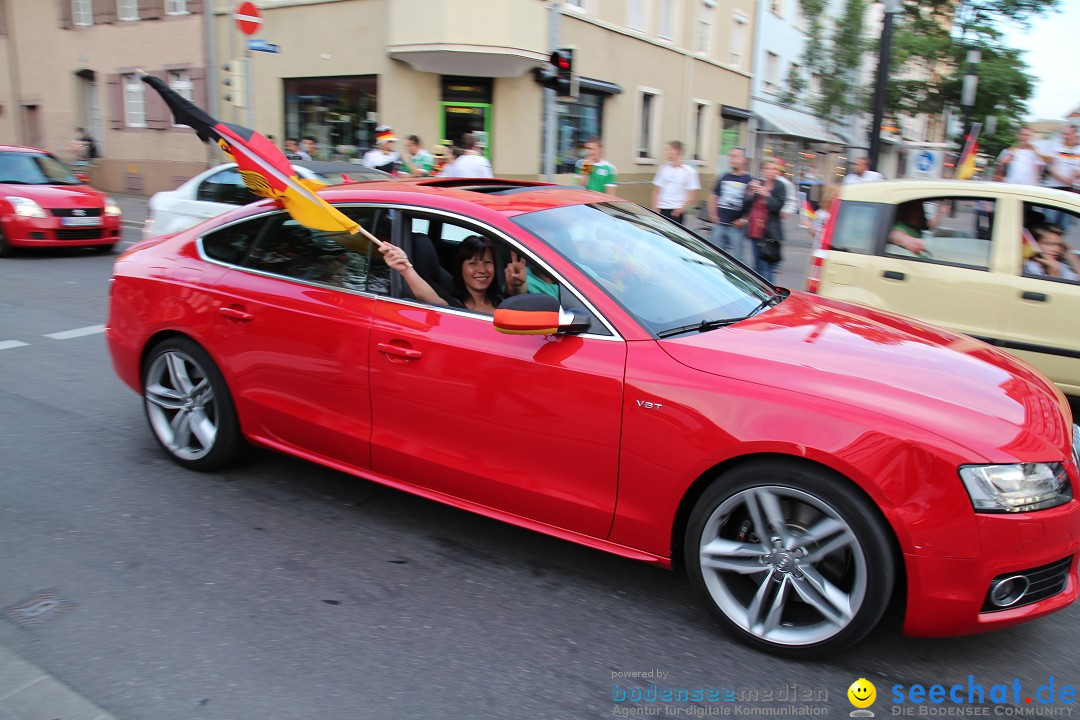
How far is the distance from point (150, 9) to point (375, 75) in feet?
27.3

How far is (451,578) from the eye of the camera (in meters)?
3.61

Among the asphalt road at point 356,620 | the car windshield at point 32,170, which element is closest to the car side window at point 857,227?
the asphalt road at point 356,620

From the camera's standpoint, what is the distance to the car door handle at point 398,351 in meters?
3.69

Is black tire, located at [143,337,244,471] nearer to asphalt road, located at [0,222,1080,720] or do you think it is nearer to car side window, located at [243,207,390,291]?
asphalt road, located at [0,222,1080,720]

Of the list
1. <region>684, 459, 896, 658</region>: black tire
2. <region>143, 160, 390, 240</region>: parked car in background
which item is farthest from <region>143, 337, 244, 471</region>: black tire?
<region>143, 160, 390, 240</region>: parked car in background

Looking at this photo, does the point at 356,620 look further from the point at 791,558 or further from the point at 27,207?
the point at 27,207

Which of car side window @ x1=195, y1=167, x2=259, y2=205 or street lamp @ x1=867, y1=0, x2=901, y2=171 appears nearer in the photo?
car side window @ x1=195, y1=167, x2=259, y2=205

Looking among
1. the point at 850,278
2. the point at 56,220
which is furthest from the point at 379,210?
the point at 56,220

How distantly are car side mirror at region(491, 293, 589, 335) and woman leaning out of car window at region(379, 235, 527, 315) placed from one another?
18.5 inches

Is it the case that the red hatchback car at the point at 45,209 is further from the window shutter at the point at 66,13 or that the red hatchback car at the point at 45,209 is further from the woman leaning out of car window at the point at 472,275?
the window shutter at the point at 66,13

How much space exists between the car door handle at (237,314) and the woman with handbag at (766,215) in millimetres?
6700

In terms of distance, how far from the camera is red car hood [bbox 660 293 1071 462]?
2.88 m

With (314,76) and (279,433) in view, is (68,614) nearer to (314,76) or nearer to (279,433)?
(279,433)

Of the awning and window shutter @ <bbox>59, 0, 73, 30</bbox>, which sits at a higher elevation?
window shutter @ <bbox>59, 0, 73, 30</bbox>
